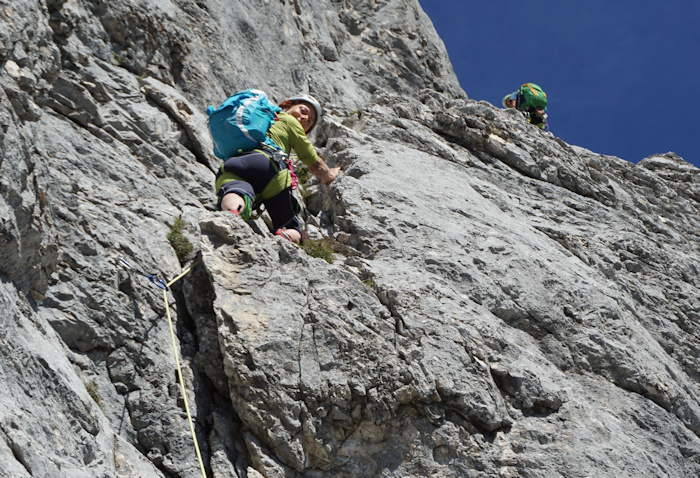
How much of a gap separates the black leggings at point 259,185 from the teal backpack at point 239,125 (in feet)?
0.56

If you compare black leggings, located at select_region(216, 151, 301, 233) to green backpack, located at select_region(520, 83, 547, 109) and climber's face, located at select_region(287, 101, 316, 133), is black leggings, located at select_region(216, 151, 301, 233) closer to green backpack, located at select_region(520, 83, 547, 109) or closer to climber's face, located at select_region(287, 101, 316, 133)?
climber's face, located at select_region(287, 101, 316, 133)

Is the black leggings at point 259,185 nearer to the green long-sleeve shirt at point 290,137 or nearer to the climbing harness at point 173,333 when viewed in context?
the green long-sleeve shirt at point 290,137

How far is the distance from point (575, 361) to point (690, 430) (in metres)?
1.58

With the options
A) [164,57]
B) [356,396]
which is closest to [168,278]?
[356,396]

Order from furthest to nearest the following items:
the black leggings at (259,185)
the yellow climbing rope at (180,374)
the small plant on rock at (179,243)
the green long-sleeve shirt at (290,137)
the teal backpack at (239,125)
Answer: the green long-sleeve shirt at (290,137) → the teal backpack at (239,125) → the black leggings at (259,185) → the small plant on rock at (179,243) → the yellow climbing rope at (180,374)

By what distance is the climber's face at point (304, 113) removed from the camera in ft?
36.0

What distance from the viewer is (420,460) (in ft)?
22.2

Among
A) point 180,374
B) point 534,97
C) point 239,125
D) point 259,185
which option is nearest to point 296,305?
point 180,374

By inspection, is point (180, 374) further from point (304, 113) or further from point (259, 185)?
point (304, 113)

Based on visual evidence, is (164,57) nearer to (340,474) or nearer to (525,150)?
(525,150)

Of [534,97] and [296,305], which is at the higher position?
[534,97]

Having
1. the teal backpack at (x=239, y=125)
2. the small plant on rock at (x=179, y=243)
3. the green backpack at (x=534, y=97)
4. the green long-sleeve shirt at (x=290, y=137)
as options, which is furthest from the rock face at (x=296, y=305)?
the green backpack at (x=534, y=97)

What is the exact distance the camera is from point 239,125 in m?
9.05

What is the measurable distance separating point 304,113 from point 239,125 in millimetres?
2179
